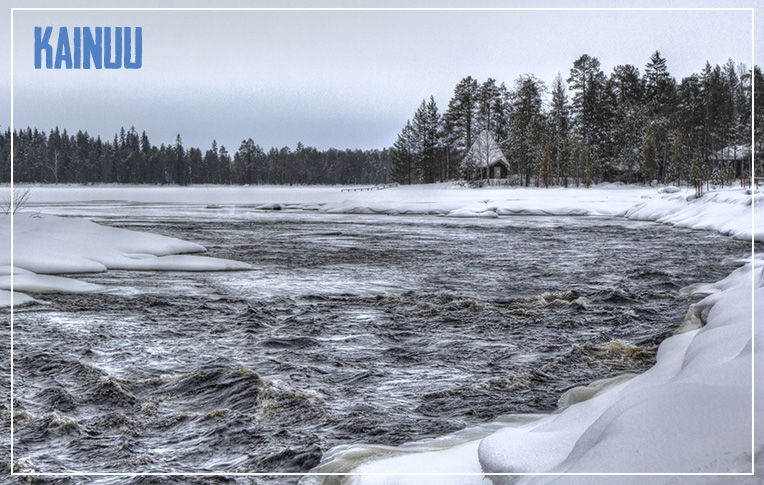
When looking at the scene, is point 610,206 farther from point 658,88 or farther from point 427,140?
point 427,140

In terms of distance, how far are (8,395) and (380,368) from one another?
278 cm

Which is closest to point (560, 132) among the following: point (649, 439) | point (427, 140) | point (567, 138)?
point (567, 138)

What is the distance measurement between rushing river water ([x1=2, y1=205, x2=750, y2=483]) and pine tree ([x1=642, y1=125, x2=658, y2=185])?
36595 mm

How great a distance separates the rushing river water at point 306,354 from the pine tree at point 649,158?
36.6 meters

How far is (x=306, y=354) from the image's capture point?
6223mm

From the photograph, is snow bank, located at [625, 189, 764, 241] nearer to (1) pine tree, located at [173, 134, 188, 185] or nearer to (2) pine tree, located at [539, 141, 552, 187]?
(2) pine tree, located at [539, 141, 552, 187]

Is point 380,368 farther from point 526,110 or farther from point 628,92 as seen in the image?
point 526,110

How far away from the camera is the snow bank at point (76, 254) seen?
985cm

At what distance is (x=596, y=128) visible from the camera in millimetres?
50688

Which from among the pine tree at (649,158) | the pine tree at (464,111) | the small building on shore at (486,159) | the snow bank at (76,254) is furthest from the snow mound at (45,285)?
the pine tree at (464,111)

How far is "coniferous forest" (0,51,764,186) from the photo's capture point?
46.8 metres

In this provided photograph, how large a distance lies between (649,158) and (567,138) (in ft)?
24.6

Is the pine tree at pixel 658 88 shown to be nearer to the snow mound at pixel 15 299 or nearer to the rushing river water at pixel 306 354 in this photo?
the rushing river water at pixel 306 354

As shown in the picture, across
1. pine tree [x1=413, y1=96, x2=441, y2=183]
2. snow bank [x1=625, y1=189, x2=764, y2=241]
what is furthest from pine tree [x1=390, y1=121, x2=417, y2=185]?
snow bank [x1=625, y1=189, x2=764, y2=241]
